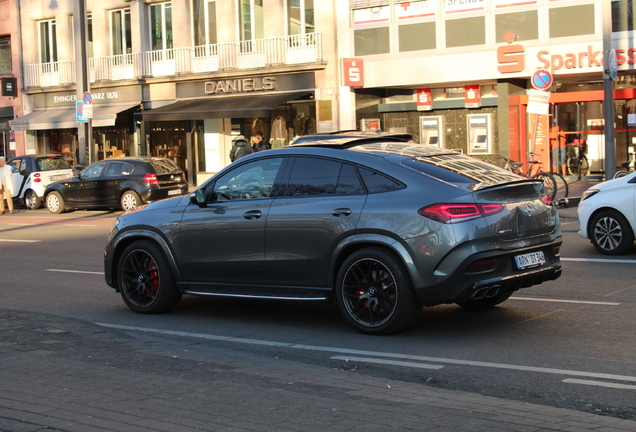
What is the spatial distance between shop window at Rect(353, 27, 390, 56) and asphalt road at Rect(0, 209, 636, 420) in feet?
53.5

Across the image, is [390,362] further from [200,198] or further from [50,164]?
[50,164]

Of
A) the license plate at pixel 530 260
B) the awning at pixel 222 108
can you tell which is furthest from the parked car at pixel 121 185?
the license plate at pixel 530 260

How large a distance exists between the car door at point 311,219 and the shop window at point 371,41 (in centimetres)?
1979

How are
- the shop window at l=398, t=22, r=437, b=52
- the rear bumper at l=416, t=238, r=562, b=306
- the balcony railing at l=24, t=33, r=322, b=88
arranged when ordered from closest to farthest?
the rear bumper at l=416, t=238, r=562, b=306 < the shop window at l=398, t=22, r=437, b=52 < the balcony railing at l=24, t=33, r=322, b=88

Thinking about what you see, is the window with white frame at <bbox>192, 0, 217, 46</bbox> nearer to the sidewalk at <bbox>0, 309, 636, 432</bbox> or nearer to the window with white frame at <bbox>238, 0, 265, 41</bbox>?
the window with white frame at <bbox>238, 0, 265, 41</bbox>

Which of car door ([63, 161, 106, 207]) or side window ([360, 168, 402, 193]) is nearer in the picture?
side window ([360, 168, 402, 193])

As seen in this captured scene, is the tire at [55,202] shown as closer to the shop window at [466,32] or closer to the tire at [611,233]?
the shop window at [466,32]

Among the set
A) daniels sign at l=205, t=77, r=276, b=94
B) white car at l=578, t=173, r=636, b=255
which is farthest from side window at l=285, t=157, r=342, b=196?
daniels sign at l=205, t=77, r=276, b=94

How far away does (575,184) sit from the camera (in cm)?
2345

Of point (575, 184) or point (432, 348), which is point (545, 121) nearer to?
point (575, 184)

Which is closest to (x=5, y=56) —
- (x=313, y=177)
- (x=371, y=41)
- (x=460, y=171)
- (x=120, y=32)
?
(x=120, y=32)

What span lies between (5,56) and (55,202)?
16.7m

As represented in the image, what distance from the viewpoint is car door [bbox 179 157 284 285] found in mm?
7531

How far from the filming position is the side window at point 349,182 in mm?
7066
